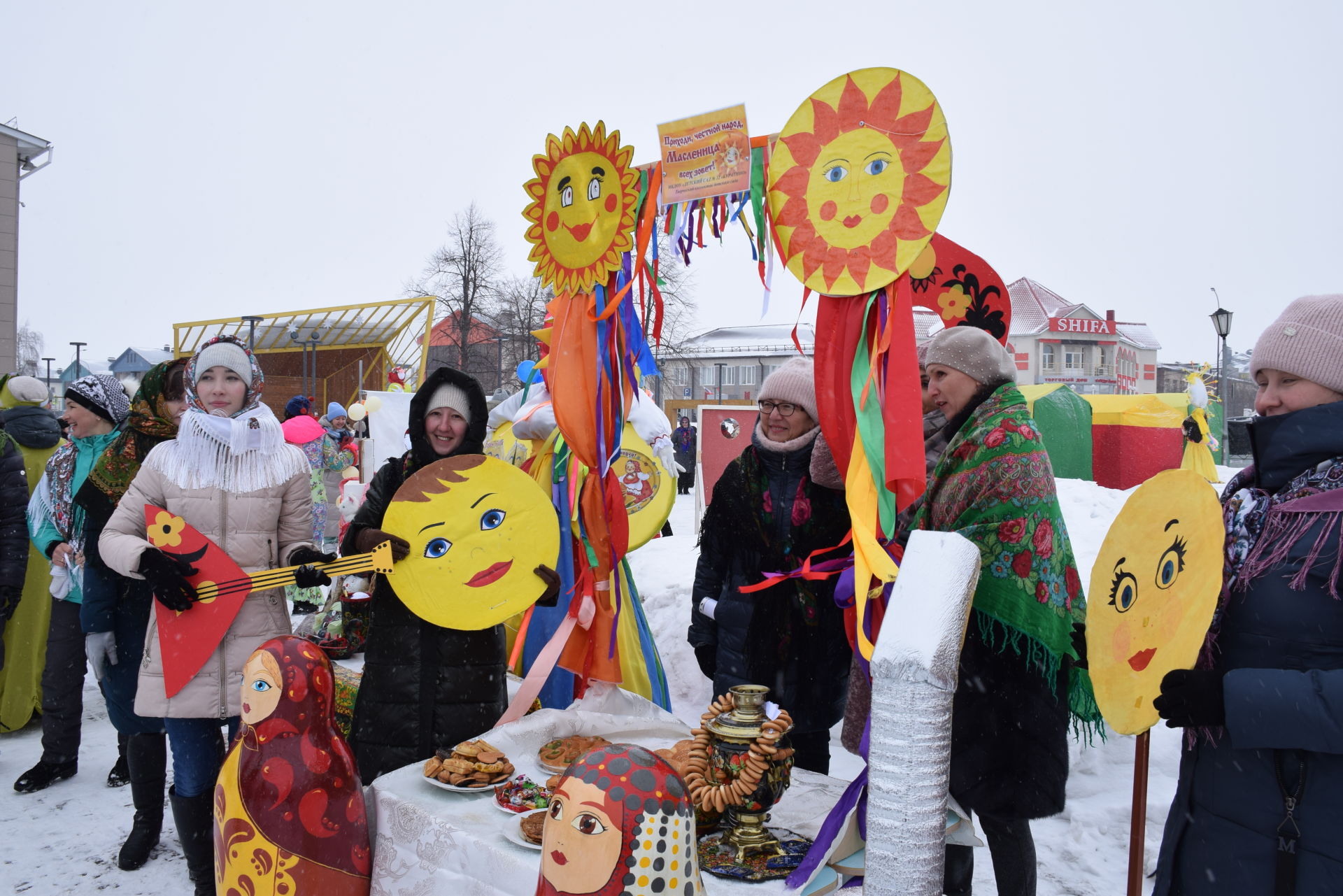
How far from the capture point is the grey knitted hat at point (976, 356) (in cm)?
227

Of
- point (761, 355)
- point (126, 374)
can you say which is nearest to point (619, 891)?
point (761, 355)

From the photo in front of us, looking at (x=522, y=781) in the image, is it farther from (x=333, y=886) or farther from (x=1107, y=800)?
(x=1107, y=800)

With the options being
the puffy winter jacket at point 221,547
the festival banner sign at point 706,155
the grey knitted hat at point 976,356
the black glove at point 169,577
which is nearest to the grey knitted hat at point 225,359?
the puffy winter jacket at point 221,547

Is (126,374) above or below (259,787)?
above

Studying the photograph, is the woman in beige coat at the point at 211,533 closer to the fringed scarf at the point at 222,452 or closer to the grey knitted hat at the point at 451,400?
the fringed scarf at the point at 222,452

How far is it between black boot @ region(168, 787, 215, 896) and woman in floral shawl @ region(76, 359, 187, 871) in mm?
589

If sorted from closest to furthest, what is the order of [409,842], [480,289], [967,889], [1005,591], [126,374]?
[1005,591]
[409,842]
[967,889]
[480,289]
[126,374]

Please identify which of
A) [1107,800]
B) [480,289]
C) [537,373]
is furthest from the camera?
[480,289]

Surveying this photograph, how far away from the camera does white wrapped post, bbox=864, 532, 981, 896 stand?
58.9 inches

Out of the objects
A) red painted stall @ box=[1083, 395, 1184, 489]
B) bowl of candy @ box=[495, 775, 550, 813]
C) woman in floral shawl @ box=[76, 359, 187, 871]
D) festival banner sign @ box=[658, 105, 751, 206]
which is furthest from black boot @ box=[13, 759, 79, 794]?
red painted stall @ box=[1083, 395, 1184, 489]

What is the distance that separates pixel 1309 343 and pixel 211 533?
2.94 metres

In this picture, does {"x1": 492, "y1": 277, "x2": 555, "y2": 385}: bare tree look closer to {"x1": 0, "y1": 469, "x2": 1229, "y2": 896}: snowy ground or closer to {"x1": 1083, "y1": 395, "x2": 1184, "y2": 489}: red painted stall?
{"x1": 1083, "y1": 395, "x2": 1184, "y2": 489}: red painted stall

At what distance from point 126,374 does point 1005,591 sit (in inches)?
1640

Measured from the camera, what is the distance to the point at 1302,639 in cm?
155
